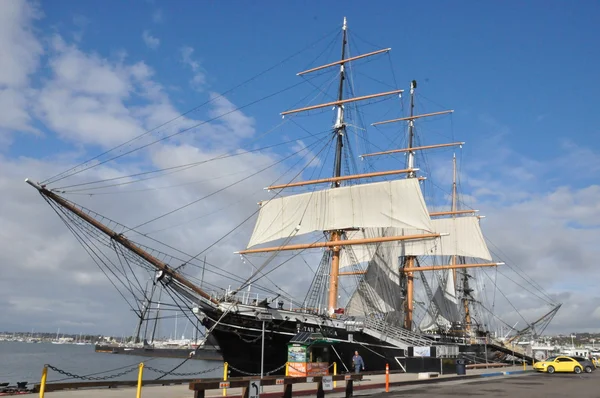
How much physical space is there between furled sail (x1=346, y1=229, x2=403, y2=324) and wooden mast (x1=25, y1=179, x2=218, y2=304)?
19252 millimetres

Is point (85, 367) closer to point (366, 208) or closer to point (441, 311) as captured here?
point (441, 311)

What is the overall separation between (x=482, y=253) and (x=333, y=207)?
2844cm

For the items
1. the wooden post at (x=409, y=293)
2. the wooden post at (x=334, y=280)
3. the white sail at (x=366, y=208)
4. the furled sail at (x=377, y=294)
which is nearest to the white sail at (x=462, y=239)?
the wooden post at (x=409, y=293)

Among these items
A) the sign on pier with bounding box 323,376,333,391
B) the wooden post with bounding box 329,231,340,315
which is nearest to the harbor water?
the sign on pier with bounding box 323,376,333,391

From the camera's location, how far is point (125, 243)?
24703 mm

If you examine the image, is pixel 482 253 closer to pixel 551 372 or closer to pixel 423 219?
pixel 423 219

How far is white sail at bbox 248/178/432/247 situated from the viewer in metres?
41.5

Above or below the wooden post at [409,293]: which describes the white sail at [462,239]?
above

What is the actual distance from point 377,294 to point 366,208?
319 inches

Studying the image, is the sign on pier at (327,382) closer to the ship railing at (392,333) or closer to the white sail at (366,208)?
the ship railing at (392,333)

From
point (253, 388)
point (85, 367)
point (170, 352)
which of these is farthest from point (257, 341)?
point (170, 352)

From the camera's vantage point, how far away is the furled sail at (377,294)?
144 ft

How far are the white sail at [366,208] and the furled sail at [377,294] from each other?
475 cm

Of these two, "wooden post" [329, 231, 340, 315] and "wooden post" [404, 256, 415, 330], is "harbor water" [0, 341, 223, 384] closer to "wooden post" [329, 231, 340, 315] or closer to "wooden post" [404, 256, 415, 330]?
"wooden post" [329, 231, 340, 315]
